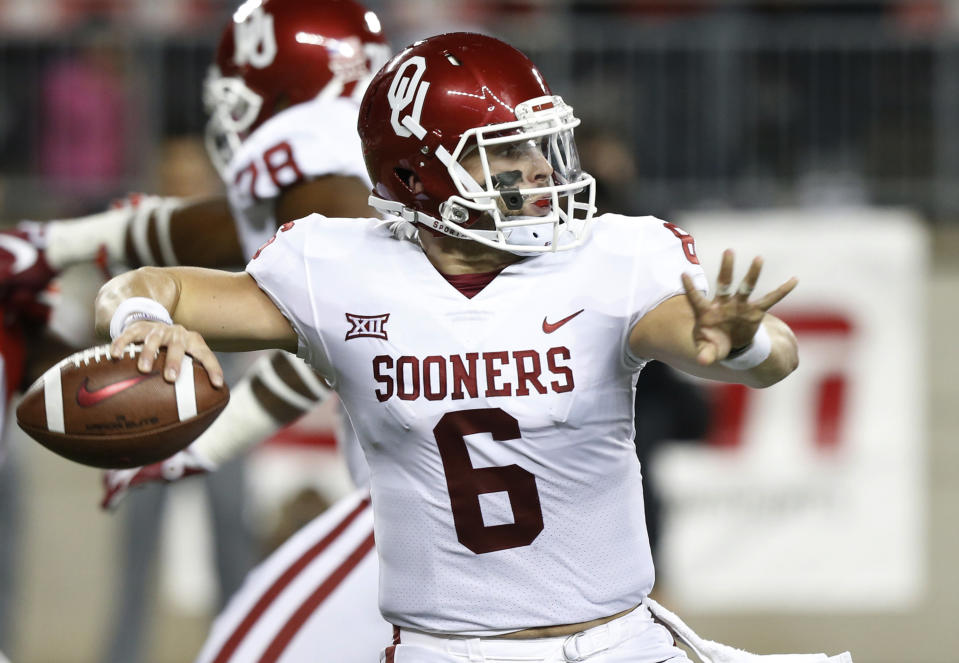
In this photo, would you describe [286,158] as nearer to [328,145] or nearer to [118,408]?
[328,145]

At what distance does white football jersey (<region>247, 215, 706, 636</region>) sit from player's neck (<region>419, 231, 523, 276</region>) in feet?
0.15

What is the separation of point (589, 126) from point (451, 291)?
3.68m

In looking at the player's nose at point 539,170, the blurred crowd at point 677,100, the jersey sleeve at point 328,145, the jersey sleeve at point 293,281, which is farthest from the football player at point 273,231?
the blurred crowd at point 677,100

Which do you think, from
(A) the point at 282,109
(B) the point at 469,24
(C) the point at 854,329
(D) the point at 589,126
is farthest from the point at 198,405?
(B) the point at 469,24

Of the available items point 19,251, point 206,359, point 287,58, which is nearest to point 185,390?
point 206,359

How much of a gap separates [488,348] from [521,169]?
0.34 metres

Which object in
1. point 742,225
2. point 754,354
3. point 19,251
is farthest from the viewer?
point 742,225

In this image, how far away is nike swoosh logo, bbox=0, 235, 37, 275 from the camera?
4.08m

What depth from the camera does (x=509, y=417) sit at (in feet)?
8.74

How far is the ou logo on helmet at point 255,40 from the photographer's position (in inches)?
156

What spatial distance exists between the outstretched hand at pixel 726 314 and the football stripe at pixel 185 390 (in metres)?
0.86

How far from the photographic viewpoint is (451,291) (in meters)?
2.75

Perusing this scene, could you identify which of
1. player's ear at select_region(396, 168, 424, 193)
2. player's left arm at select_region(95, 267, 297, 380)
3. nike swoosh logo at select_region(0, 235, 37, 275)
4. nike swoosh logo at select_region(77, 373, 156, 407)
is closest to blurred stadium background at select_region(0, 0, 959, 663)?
nike swoosh logo at select_region(0, 235, 37, 275)

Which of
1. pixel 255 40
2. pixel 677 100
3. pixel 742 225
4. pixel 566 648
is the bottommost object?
pixel 742 225
